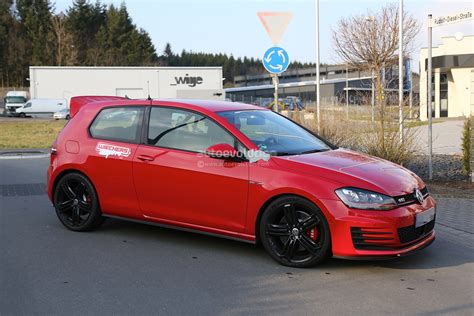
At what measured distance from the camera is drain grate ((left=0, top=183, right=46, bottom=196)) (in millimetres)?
8984

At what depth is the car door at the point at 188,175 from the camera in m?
5.24

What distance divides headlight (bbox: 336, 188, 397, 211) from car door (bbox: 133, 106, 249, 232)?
955 mm

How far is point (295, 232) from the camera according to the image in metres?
4.95

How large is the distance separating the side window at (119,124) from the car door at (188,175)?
0.61 feet

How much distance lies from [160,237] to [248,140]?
1656 mm

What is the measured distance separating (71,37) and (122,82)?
31703 mm

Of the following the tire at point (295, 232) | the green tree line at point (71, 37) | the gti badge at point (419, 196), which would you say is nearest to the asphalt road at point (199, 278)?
the tire at point (295, 232)

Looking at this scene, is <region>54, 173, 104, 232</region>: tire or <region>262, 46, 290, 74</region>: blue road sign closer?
<region>54, 173, 104, 232</region>: tire

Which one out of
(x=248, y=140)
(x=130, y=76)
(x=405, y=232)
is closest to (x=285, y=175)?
(x=248, y=140)

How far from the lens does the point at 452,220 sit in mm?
6926

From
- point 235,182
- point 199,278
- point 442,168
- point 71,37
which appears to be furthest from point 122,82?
point 199,278

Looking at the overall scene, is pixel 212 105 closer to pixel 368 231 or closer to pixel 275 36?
pixel 368 231

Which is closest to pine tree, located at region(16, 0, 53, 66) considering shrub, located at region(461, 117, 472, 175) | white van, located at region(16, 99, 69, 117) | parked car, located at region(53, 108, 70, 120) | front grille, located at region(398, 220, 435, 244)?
white van, located at region(16, 99, 69, 117)

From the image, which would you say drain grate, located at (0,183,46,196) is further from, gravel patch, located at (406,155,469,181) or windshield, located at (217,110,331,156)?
gravel patch, located at (406,155,469,181)
